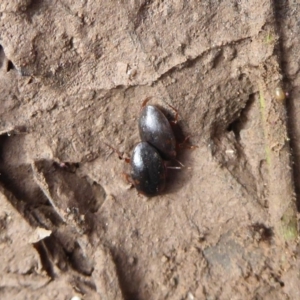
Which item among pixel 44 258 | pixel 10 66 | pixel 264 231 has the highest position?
pixel 10 66

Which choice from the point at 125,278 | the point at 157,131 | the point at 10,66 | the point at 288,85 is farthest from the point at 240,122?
the point at 10,66

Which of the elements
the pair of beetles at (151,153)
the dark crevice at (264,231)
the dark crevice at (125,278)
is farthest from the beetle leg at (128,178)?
the dark crevice at (264,231)

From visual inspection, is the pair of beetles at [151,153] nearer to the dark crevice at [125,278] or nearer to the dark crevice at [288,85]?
the dark crevice at [125,278]

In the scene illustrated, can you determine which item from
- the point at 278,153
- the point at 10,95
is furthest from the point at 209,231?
the point at 10,95

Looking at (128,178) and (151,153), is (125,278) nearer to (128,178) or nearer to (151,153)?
(128,178)

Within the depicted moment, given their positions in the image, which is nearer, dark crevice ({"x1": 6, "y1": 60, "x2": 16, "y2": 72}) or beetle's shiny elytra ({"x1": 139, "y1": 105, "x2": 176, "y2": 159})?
dark crevice ({"x1": 6, "y1": 60, "x2": 16, "y2": 72})

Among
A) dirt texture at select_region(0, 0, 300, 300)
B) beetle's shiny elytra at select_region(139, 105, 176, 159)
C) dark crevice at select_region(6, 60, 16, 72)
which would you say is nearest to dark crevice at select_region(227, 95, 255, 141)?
dirt texture at select_region(0, 0, 300, 300)

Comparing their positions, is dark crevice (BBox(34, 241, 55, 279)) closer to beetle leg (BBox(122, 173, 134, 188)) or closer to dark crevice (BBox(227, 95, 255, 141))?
beetle leg (BBox(122, 173, 134, 188))
